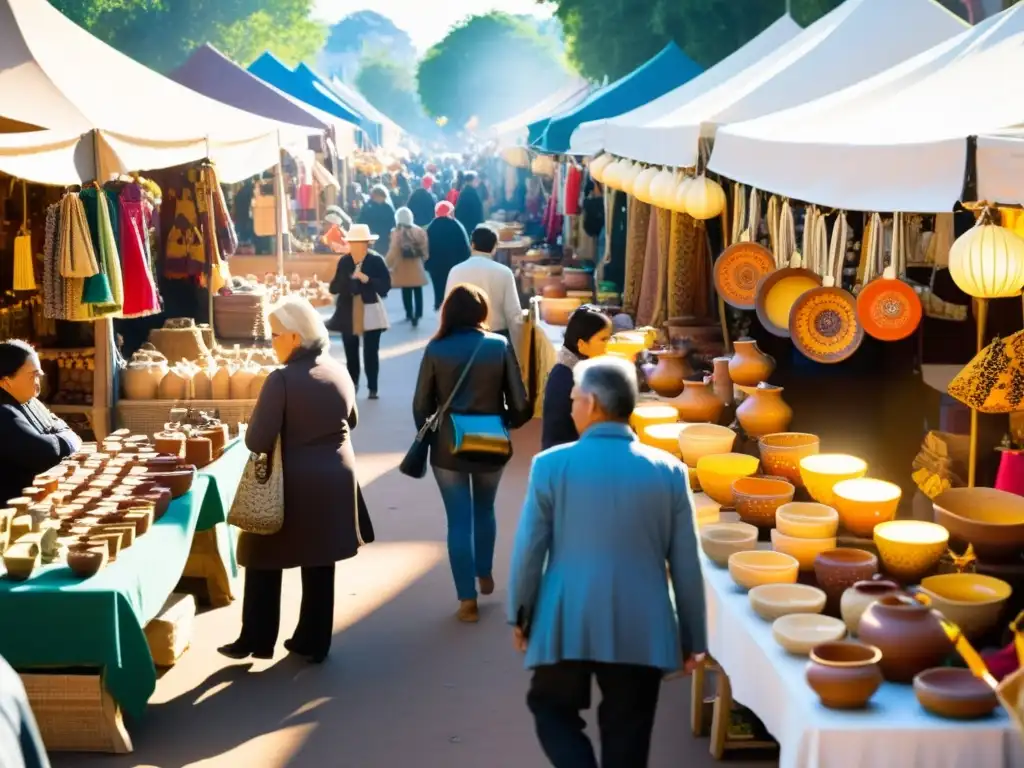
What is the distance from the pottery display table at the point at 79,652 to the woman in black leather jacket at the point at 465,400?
1.74 meters

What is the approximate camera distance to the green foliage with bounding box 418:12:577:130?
105 metres

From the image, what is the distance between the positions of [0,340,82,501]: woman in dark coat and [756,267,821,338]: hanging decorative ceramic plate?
3323 mm

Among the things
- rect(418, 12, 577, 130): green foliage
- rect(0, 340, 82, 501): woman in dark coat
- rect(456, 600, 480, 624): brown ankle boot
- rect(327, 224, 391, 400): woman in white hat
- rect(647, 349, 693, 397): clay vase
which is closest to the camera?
rect(0, 340, 82, 501): woman in dark coat

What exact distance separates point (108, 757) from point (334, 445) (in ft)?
Answer: 4.86

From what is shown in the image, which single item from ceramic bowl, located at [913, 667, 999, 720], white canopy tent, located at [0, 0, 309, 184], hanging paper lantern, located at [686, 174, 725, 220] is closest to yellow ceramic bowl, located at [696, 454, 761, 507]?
ceramic bowl, located at [913, 667, 999, 720]

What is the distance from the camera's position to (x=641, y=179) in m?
9.96

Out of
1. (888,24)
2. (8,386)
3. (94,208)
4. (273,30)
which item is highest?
(273,30)

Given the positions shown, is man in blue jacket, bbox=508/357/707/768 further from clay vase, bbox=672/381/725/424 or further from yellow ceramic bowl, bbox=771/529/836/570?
clay vase, bbox=672/381/725/424

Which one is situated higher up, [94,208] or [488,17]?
[488,17]

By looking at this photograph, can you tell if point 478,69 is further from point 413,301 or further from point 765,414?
point 765,414

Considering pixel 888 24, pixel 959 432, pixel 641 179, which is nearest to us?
pixel 959 432

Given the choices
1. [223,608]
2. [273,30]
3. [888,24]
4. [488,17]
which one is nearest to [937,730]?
[223,608]

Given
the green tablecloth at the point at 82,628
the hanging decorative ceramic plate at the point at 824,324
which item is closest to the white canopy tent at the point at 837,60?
the hanging decorative ceramic plate at the point at 824,324

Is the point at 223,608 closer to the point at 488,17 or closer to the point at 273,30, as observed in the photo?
the point at 273,30
